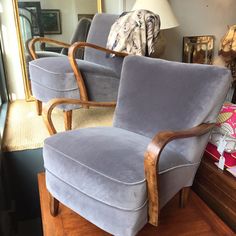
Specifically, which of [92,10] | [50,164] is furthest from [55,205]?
[92,10]

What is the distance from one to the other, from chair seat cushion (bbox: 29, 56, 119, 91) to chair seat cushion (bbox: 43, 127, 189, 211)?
1.71 ft

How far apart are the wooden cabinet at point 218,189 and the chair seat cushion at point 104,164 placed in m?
0.25

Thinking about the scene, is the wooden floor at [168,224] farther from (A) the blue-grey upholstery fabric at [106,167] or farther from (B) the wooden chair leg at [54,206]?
(A) the blue-grey upholstery fabric at [106,167]

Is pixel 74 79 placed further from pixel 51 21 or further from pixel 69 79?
pixel 51 21

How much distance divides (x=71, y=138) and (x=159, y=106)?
1.41ft

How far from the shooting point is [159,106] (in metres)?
1.27

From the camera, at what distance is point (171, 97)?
4.05 feet

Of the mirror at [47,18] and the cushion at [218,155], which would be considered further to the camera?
the mirror at [47,18]

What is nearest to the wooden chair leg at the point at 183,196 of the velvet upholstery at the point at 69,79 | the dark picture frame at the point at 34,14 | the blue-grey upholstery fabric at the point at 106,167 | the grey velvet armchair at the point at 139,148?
the grey velvet armchair at the point at 139,148

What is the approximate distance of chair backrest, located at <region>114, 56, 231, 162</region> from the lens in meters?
1.15

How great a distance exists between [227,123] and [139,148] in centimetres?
53

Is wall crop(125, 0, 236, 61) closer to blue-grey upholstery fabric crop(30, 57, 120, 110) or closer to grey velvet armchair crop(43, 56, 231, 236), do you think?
blue-grey upholstery fabric crop(30, 57, 120, 110)

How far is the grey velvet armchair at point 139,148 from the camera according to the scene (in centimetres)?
96

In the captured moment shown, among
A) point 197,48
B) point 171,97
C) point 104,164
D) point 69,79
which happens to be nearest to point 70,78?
point 69,79
